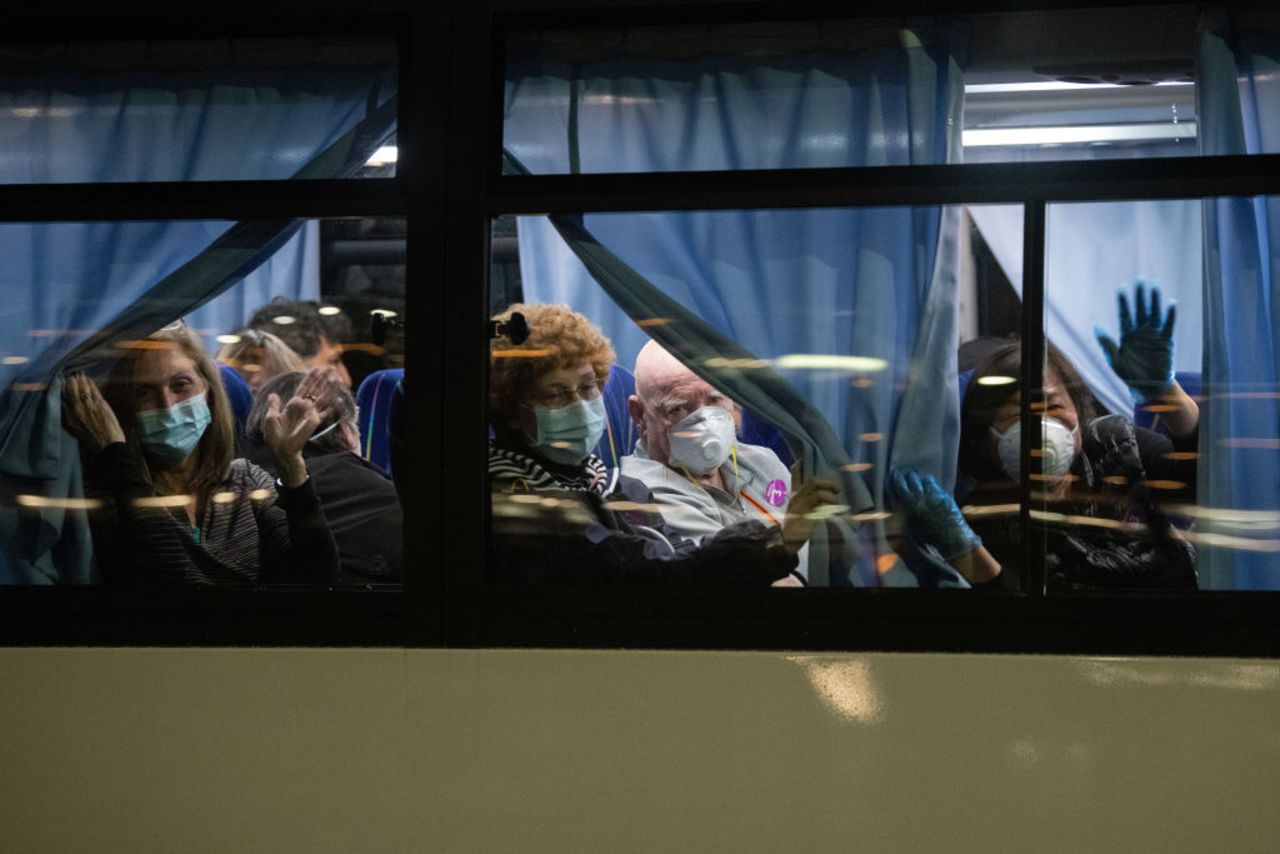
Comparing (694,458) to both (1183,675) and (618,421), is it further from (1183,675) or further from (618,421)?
(1183,675)

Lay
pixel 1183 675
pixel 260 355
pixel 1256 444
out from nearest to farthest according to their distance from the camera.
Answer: pixel 1183 675, pixel 1256 444, pixel 260 355

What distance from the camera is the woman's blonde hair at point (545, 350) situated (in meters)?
2.72

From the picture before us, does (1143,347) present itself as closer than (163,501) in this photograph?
Yes

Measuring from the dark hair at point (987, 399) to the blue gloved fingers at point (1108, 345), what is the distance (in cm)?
11

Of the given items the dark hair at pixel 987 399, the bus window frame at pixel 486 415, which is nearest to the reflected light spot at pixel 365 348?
the bus window frame at pixel 486 415

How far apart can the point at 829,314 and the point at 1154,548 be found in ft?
2.82

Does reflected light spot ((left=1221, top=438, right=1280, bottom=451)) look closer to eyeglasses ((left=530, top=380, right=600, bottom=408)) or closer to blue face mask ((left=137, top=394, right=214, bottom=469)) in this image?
eyeglasses ((left=530, top=380, right=600, bottom=408))

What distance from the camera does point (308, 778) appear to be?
2639 millimetres

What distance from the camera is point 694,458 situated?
2732 mm

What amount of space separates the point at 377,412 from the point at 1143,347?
5.55ft

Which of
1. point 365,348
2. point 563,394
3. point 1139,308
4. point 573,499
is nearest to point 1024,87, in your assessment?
point 1139,308

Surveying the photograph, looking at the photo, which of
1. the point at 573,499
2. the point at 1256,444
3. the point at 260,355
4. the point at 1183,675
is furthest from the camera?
the point at 260,355

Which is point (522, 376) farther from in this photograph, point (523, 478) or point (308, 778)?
point (308, 778)

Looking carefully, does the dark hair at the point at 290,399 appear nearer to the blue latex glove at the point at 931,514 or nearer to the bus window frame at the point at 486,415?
the bus window frame at the point at 486,415
